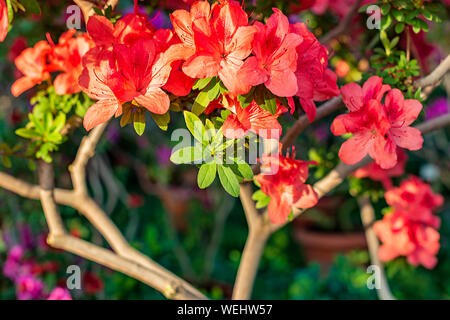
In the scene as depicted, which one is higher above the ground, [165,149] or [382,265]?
[165,149]

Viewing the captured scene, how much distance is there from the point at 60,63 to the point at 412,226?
121 centimetres

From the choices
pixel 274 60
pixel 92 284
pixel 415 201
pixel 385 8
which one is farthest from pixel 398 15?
pixel 92 284

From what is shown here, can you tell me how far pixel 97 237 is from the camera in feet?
6.84

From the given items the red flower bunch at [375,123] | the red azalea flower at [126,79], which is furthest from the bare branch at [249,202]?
the red azalea flower at [126,79]

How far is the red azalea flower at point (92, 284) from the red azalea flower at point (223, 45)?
1.25 metres

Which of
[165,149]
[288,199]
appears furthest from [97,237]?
[288,199]

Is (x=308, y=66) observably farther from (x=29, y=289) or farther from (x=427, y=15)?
(x=29, y=289)

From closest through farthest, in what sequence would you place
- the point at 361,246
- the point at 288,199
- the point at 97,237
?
the point at 288,199 → the point at 97,237 → the point at 361,246

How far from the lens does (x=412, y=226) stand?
139 cm

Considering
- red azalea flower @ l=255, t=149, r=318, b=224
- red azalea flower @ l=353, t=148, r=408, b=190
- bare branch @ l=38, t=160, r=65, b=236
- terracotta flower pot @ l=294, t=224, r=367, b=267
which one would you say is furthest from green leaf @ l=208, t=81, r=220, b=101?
terracotta flower pot @ l=294, t=224, r=367, b=267

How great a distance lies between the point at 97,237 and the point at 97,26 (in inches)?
61.2
